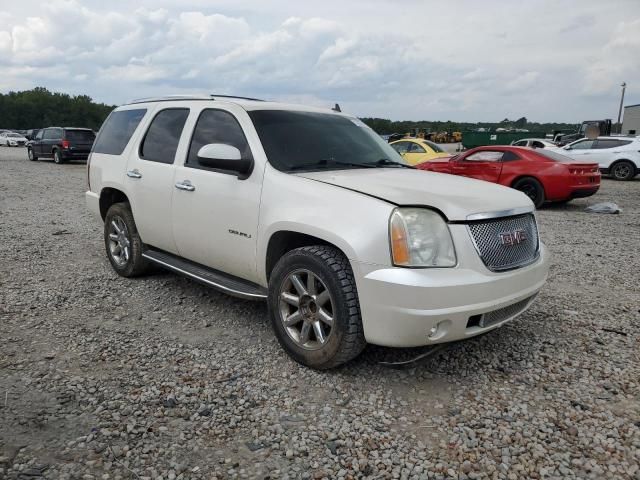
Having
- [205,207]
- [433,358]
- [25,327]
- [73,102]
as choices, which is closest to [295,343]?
[433,358]

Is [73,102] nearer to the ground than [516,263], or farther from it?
farther from it

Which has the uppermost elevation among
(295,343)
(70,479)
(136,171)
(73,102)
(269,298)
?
(73,102)

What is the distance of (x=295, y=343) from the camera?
3.35m

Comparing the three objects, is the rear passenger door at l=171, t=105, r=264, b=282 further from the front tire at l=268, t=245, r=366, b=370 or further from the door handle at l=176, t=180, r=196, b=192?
the front tire at l=268, t=245, r=366, b=370

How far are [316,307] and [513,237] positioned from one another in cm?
137

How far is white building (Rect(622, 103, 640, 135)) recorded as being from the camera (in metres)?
51.9

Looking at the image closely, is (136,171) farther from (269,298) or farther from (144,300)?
(269,298)

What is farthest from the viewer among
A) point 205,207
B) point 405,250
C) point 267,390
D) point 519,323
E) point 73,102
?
point 73,102

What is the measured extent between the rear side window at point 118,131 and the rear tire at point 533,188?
8521mm

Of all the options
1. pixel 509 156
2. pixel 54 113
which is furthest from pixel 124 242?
pixel 54 113

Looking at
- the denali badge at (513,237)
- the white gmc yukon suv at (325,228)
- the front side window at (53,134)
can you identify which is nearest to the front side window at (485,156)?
the white gmc yukon suv at (325,228)

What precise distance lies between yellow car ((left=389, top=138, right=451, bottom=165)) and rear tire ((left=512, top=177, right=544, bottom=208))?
11.7ft

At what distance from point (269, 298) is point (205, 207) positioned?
985 millimetres

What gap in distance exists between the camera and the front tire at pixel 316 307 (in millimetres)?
2986
